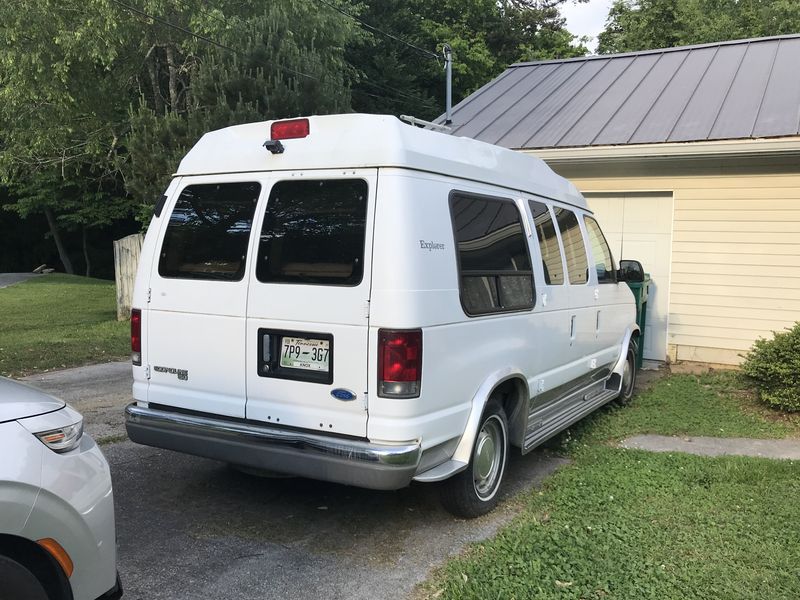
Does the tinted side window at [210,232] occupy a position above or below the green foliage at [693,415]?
above

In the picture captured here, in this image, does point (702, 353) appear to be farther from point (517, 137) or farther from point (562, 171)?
point (517, 137)

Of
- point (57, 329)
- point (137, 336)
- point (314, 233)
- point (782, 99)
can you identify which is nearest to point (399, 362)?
point (314, 233)

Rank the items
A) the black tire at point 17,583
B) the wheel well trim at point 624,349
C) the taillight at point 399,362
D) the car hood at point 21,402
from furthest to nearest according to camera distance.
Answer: the wheel well trim at point 624,349 < the taillight at point 399,362 < the car hood at point 21,402 < the black tire at point 17,583

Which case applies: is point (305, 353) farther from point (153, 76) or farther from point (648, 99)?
point (153, 76)

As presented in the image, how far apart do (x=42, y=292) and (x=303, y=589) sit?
19.1m

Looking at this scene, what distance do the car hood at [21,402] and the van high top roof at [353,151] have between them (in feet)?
6.36

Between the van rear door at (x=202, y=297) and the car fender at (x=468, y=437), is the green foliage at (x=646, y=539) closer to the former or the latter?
the car fender at (x=468, y=437)

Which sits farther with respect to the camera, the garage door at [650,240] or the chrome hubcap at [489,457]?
the garage door at [650,240]

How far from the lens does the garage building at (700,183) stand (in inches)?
336

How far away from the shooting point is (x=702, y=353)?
9.18 meters

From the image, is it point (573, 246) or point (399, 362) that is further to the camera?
point (573, 246)

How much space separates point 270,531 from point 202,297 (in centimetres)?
149

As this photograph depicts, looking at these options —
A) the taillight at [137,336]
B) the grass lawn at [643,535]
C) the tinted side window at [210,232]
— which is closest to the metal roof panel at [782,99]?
the grass lawn at [643,535]

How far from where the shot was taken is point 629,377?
24.2 ft
